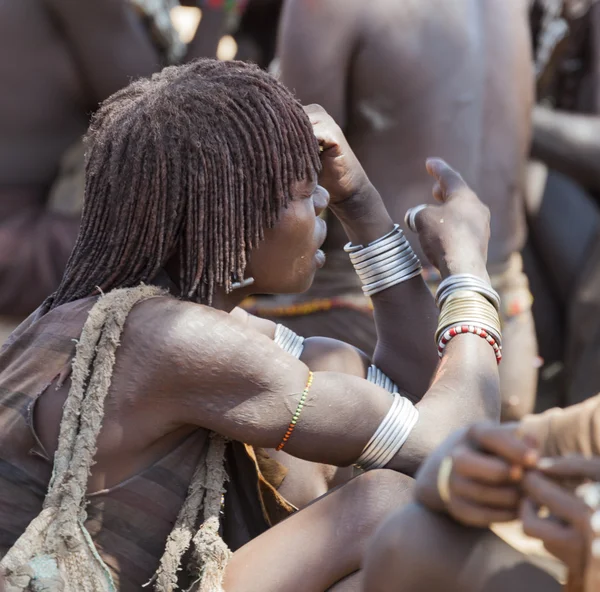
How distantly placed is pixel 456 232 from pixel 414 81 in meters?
1.16

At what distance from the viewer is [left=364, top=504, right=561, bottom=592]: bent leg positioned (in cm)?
140

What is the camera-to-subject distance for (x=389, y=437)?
2.00m

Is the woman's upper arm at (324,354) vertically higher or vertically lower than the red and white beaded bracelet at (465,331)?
lower

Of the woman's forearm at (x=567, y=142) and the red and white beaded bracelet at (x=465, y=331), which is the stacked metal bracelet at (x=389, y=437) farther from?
the woman's forearm at (x=567, y=142)

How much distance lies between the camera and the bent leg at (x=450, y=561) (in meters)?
1.40

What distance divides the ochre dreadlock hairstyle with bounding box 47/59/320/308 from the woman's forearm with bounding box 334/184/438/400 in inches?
15.4

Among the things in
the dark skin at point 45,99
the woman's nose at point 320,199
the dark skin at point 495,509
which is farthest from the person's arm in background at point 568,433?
the dark skin at point 45,99

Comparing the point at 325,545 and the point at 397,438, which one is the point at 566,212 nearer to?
the point at 397,438

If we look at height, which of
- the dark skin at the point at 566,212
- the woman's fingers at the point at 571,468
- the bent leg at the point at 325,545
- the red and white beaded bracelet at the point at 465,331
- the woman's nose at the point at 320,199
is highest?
the woman's fingers at the point at 571,468

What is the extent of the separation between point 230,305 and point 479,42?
1.77 meters

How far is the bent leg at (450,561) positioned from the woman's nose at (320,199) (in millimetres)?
911

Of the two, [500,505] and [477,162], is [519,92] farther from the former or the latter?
[500,505]

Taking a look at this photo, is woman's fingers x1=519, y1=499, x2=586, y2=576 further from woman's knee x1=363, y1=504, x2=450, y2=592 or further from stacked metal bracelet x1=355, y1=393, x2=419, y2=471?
stacked metal bracelet x1=355, y1=393, x2=419, y2=471

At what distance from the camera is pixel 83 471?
1.88 metres
